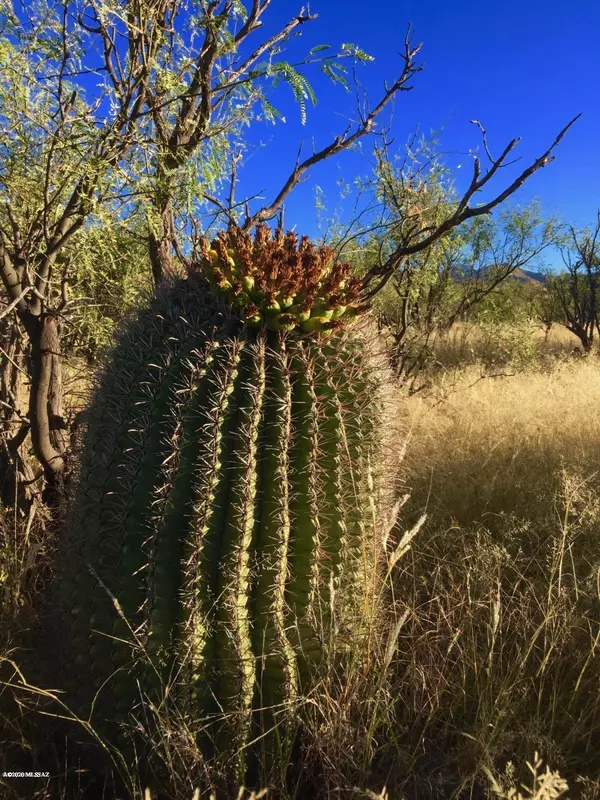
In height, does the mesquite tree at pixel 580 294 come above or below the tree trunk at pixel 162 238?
above

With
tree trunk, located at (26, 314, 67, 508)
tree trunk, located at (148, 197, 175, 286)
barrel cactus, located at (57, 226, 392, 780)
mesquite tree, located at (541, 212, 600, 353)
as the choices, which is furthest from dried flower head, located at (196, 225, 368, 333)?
mesquite tree, located at (541, 212, 600, 353)

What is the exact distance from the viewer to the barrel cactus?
1696mm

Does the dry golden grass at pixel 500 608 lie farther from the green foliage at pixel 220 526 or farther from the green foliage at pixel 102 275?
the green foliage at pixel 102 275

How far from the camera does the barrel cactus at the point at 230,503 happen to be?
170 centimetres

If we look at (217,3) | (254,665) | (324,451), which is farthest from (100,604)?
(217,3)

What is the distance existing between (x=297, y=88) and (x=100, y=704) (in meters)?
3.11

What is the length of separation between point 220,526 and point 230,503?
0.27ft

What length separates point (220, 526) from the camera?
5.65ft

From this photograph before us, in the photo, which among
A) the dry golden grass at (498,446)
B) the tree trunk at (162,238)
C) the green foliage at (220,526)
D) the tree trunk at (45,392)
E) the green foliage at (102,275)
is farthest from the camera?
the dry golden grass at (498,446)

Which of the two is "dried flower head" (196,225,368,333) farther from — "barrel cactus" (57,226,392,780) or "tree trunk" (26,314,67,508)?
"tree trunk" (26,314,67,508)

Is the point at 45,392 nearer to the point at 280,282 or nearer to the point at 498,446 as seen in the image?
the point at 280,282

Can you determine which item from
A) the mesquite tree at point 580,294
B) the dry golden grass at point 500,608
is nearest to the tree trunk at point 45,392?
the dry golden grass at point 500,608

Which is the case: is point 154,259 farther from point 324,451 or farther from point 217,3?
point 324,451

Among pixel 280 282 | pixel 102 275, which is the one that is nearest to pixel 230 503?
pixel 280 282
